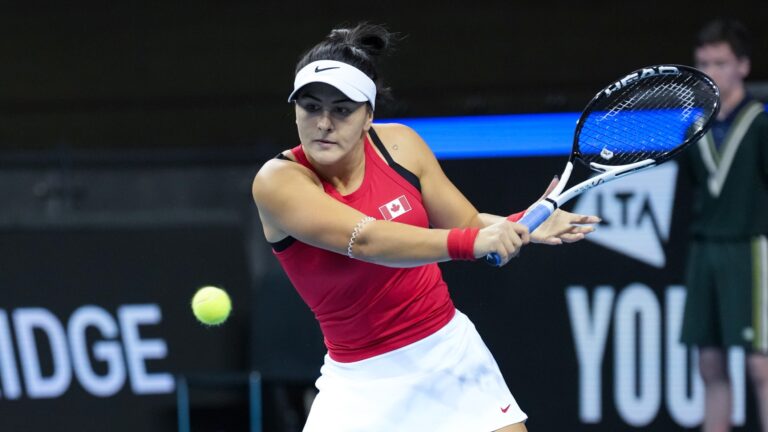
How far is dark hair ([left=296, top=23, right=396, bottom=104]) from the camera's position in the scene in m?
3.34

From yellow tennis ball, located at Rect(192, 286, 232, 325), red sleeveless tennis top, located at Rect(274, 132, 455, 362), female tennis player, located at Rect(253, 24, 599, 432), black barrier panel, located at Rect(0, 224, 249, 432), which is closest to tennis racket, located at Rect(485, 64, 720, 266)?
female tennis player, located at Rect(253, 24, 599, 432)

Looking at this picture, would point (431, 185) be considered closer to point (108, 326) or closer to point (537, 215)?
point (537, 215)

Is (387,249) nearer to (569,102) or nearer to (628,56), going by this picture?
(569,102)

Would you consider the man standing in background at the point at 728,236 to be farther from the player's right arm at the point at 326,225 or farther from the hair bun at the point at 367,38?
the player's right arm at the point at 326,225

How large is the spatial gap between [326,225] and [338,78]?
0.35 meters

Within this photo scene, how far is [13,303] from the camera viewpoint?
5.59 m

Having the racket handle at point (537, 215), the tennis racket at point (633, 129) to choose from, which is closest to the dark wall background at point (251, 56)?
the tennis racket at point (633, 129)

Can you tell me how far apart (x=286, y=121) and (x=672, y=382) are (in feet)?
7.61

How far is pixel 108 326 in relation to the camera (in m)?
5.57

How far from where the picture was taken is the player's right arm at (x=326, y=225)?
3.14m

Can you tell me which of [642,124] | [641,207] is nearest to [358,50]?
[642,124]

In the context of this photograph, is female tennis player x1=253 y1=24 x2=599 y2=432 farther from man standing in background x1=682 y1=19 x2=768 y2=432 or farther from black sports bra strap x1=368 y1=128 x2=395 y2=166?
man standing in background x1=682 y1=19 x2=768 y2=432

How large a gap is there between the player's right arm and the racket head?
712 mm

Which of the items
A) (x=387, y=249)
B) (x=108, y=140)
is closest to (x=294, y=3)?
(x=108, y=140)
